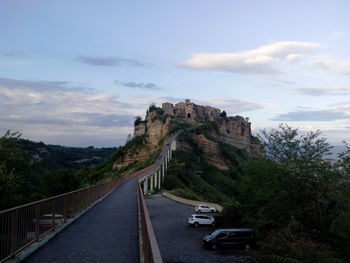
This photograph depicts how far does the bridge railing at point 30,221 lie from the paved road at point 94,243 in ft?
1.21

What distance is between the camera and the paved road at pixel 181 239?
22391 millimetres

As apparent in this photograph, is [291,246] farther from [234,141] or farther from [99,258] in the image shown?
[234,141]

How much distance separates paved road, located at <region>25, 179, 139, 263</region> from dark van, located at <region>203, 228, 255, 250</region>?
11.5 m

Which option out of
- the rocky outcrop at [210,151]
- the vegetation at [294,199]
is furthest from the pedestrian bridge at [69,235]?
the rocky outcrop at [210,151]

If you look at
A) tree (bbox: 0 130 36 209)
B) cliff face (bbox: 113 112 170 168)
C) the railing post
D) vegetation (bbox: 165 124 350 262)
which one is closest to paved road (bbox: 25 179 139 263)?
the railing post

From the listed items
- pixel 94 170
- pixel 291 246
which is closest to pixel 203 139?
pixel 94 170

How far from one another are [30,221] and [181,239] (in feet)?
67.2

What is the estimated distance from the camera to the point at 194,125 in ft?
441

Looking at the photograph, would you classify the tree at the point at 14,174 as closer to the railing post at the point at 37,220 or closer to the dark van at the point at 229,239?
the dark van at the point at 229,239

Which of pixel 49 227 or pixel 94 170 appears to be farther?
pixel 94 170

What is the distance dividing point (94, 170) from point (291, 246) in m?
97.6

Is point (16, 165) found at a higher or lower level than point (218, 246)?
higher

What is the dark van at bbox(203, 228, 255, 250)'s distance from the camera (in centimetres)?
2411

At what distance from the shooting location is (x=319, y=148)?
26781 millimetres
